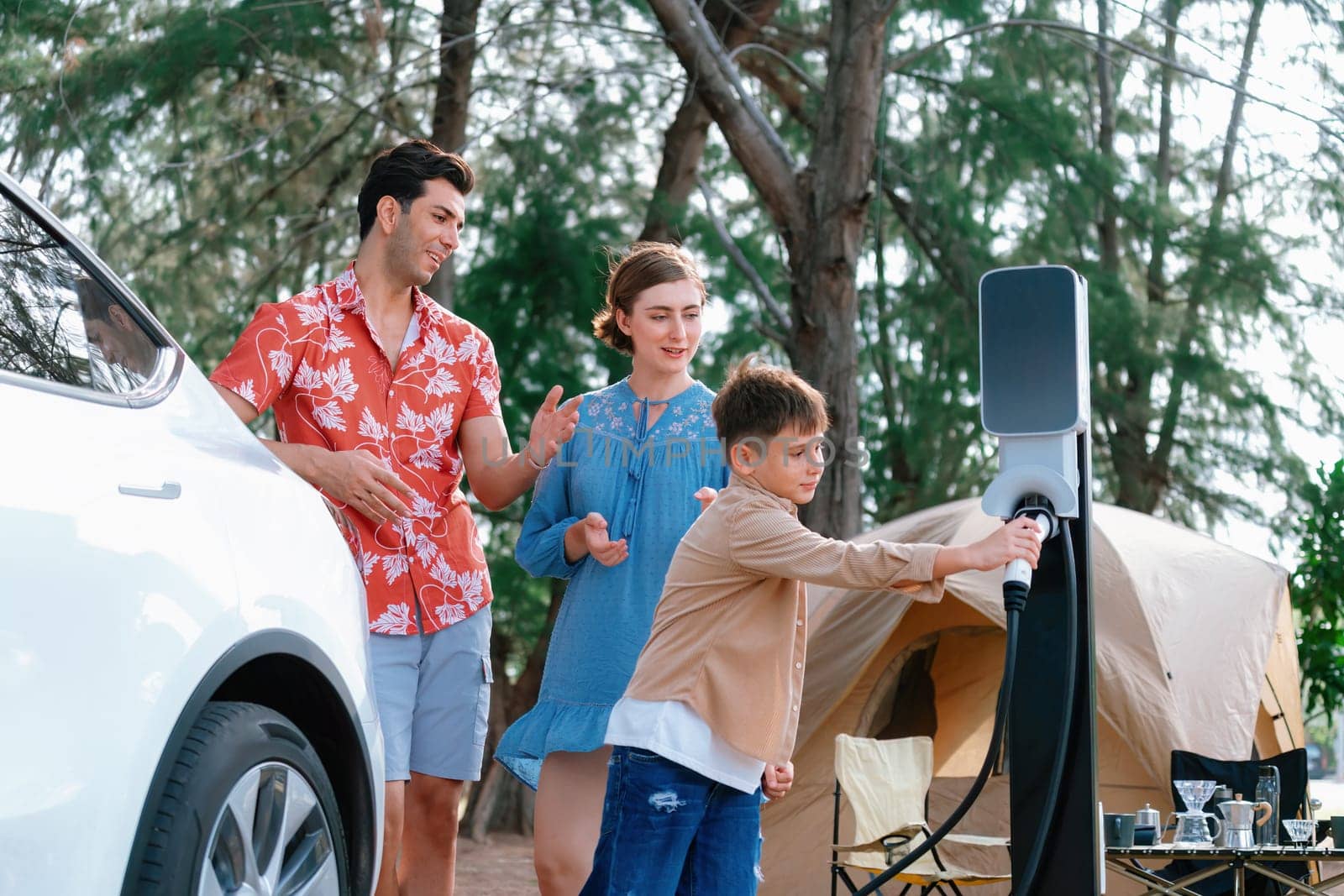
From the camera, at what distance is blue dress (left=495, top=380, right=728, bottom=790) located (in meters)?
3.06

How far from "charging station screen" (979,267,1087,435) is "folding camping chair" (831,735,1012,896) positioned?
3.50 meters

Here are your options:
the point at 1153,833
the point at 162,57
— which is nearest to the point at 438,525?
the point at 1153,833

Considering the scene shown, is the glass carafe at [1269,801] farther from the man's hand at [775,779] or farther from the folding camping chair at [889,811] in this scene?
the man's hand at [775,779]

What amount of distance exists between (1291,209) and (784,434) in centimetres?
863


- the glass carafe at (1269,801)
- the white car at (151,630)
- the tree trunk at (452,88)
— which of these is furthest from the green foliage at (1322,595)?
the white car at (151,630)

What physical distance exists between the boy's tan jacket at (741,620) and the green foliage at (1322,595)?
6.57 meters

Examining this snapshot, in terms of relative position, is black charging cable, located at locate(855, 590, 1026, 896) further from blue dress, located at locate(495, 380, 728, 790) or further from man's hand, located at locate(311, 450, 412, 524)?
man's hand, located at locate(311, 450, 412, 524)

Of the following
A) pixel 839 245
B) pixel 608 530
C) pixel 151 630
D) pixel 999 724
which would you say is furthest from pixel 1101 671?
pixel 151 630

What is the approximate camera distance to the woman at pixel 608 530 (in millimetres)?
3039

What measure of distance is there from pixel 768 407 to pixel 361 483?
30.2 inches

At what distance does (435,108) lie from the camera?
943cm

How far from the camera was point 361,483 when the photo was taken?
2.74 m

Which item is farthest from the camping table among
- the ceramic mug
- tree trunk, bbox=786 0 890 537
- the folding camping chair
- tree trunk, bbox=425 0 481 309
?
tree trunk, bbox=425 0 481 309

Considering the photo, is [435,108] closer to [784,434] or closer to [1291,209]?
[1291,209]
